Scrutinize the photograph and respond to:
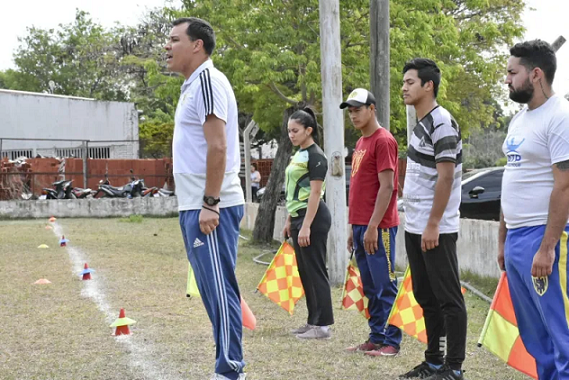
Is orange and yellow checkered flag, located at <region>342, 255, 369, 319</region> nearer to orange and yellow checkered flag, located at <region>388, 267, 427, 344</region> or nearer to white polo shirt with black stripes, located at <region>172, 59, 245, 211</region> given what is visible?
orange and yellow checkered flag, located at <region>388, 267, 427, 344</region>

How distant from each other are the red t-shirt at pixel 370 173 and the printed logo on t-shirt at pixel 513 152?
1731 millimetres

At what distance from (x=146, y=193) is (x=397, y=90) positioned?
41.9 ft

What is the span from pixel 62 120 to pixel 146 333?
3233cm

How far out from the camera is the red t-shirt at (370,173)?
593cm

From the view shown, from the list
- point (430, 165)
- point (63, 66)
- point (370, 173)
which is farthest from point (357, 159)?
point (63, 66)

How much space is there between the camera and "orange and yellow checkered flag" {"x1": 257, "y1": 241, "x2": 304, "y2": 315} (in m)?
7.93

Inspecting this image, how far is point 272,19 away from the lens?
1578 centimetres

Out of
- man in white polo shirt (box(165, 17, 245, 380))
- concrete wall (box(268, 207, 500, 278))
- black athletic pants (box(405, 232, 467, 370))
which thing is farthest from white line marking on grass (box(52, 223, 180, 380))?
concrete wall (box(268, 207, 500, 278))

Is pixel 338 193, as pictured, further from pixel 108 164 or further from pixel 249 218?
pixel 108 164

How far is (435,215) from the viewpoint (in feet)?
16.0

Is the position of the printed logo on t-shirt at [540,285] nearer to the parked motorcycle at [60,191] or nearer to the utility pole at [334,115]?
the utility pole at [334,115]

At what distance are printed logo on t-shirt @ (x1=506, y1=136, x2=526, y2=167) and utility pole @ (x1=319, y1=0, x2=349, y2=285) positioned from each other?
18.6ft

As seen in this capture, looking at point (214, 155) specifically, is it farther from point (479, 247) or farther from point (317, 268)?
point (479, 247)

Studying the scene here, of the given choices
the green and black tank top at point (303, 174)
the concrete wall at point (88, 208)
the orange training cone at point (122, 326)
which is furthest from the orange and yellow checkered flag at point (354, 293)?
the concrete wall at point (88, 208)
